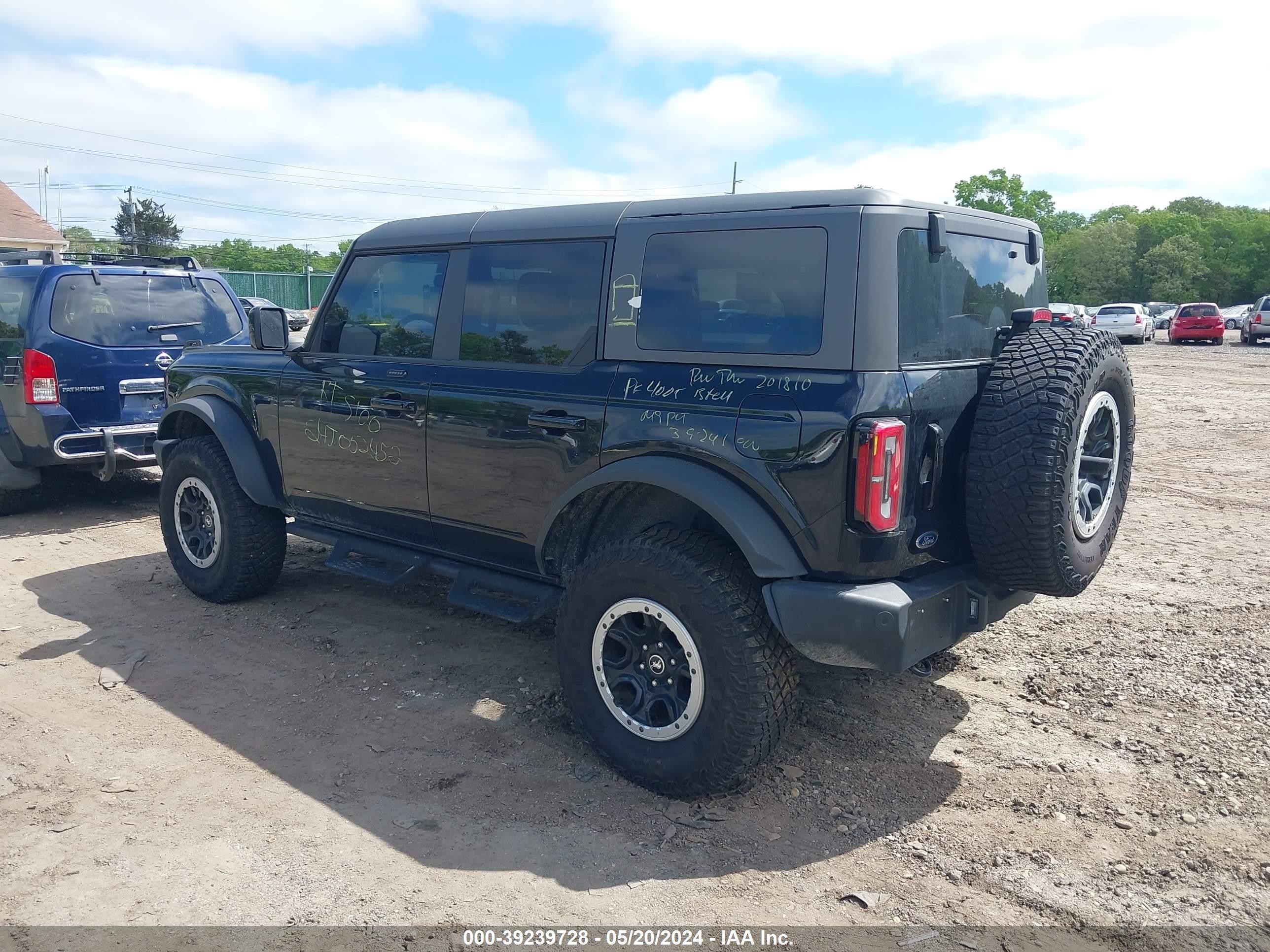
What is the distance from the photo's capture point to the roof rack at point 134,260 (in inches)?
330

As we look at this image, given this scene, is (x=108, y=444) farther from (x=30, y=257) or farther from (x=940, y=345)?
(x=940, y=345)

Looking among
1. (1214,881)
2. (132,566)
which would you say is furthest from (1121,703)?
(132,566)

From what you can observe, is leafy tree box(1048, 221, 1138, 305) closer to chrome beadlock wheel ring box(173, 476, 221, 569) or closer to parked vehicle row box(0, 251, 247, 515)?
parked vehicle row box(0, 251, 247, 515)

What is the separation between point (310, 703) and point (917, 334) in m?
3.09

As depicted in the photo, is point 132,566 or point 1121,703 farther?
point 132,566

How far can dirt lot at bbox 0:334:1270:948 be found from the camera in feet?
9.86

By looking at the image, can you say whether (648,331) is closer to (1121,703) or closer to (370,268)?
(370,268)

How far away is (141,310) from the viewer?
26.8 ft

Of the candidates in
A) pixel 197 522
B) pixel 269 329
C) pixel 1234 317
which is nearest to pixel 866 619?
pixel 269 329

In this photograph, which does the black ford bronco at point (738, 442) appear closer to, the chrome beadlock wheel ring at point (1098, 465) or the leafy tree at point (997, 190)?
the chrome beadlock wheel ring at point (1098, 465)

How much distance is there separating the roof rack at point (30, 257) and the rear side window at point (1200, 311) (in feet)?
121

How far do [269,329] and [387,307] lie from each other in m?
0.72

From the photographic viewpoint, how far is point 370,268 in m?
4.95

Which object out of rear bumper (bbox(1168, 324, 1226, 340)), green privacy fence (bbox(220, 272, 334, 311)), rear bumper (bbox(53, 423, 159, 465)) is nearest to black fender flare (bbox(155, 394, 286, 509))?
rear bumper (bbox(53, 423, 159, 465))
